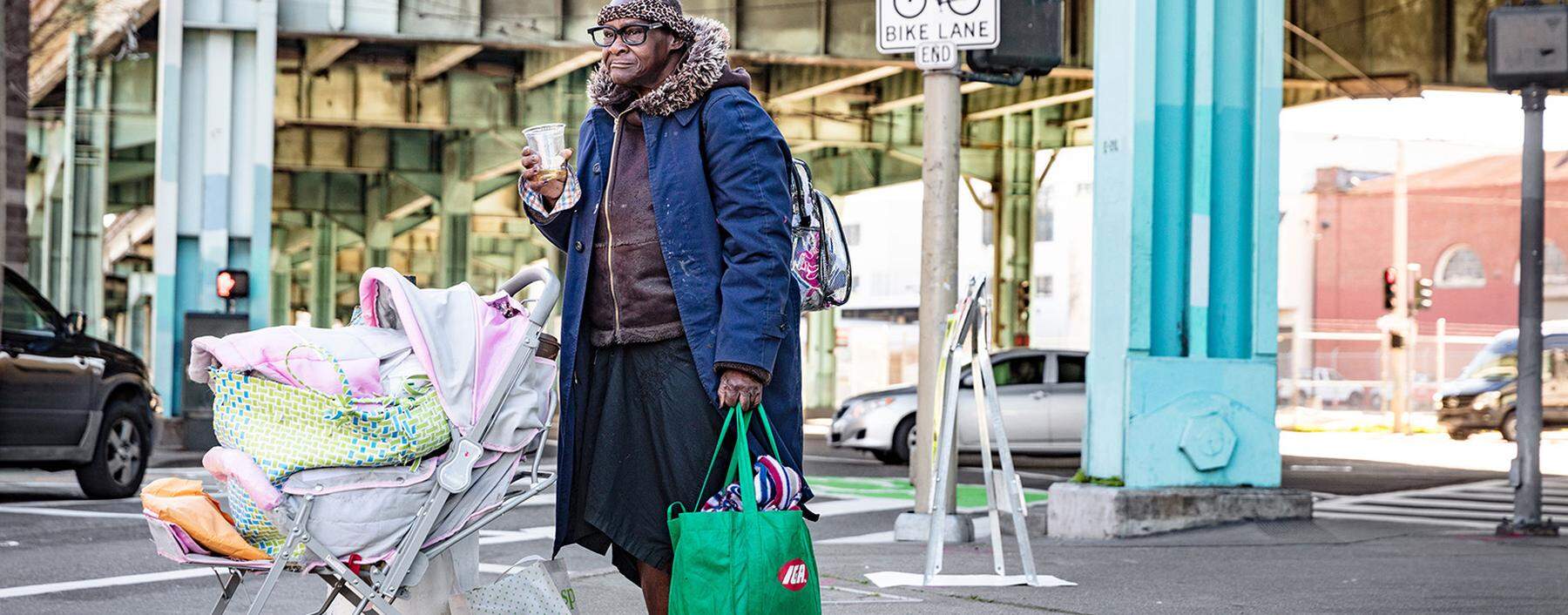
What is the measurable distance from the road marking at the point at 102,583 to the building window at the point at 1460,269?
54.9 metres

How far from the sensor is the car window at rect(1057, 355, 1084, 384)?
2039cm

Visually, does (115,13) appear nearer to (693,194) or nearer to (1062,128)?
(1062,128)

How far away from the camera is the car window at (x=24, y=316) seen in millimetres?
12977

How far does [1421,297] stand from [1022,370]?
746 inches

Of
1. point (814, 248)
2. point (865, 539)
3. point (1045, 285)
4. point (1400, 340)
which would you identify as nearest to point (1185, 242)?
point (865, 539)

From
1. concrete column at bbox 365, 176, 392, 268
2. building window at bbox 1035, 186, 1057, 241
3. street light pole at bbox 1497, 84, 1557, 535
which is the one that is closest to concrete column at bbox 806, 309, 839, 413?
concrete column at bbox 365, 176, 392, 268

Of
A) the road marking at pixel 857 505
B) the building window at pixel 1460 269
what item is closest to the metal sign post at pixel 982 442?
the road marking at pixel 857 505

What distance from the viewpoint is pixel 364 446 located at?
4473 millimetres

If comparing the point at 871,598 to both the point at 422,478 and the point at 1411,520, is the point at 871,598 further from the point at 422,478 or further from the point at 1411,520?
the point at 1411,520

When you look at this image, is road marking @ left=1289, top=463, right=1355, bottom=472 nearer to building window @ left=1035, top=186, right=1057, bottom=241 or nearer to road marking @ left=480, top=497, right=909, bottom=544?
road marking @ left=480, top=497, right=909, bottom=544

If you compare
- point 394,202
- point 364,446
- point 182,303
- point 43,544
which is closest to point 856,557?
point 43,544

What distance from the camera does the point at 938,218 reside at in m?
9.84

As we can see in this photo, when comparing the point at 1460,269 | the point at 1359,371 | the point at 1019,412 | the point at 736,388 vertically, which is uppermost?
the point at 1460,269

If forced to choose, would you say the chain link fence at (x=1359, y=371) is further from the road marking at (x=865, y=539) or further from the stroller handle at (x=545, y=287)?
the stroller handle at (x=545, y=287)
